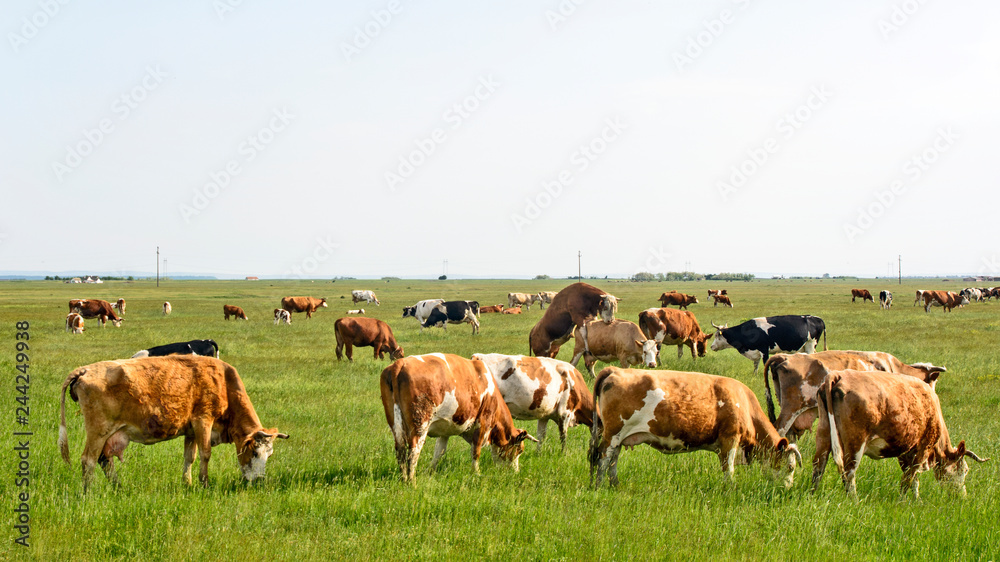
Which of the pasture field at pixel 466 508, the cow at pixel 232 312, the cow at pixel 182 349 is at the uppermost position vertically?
the cow at pixel 182 349

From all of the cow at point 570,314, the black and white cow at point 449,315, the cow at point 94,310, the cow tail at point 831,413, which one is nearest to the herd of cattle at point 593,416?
the cow tail at point 831,413

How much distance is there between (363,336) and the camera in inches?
909

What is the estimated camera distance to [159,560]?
5.77 metres

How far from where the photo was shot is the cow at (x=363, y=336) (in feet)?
75.2

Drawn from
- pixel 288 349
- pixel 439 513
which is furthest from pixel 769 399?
pixel 288 349

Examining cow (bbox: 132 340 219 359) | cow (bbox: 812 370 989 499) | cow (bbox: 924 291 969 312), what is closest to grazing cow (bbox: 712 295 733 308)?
cow (bbox: 924 291 969 312)

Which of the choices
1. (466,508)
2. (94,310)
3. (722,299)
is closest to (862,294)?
(722,299)

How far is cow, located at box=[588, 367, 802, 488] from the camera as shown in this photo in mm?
8227

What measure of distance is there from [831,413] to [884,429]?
0.64 m

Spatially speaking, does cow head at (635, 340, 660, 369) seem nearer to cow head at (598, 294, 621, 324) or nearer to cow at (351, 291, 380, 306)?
cow head at (598, 294, 621, 324)

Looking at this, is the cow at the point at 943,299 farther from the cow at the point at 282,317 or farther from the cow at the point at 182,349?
the cow at the point at 182,349

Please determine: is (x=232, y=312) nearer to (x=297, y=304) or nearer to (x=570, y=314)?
(x=297, y=304)

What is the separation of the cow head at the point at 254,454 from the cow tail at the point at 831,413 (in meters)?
6.41

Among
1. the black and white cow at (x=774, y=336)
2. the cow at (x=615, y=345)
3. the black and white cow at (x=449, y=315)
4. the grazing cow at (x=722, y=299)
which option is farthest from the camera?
the grazing cow at (x=722, y=299)
